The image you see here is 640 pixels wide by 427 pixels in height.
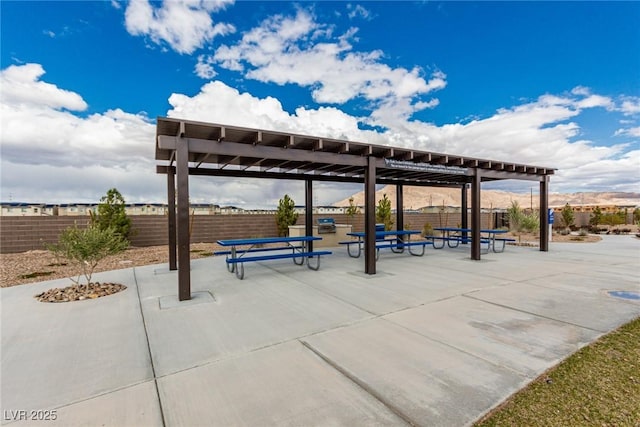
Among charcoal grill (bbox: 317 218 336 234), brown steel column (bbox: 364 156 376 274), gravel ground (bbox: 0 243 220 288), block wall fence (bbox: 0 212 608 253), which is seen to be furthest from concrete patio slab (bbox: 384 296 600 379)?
block wall fence (bbox: 0 212 608 253)

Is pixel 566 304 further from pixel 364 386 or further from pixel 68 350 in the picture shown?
pixel 68 350

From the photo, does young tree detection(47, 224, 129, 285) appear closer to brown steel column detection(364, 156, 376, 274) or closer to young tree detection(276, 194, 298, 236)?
brown steel column detection(364, 156, 376, 274)

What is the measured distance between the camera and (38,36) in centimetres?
921

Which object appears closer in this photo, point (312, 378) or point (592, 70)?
point (312, 378)

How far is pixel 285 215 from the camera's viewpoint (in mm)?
14594

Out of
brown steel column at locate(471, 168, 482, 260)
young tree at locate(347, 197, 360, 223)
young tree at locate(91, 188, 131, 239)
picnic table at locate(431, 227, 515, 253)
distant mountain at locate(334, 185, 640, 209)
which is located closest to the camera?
brown steel column at locate(471, 168, 482, 260)

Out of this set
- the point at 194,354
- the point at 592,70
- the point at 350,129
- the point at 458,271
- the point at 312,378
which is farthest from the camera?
the point at 350,129

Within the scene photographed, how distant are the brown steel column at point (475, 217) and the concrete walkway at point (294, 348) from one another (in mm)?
2786

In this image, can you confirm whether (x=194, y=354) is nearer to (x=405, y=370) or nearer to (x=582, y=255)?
(x=405, y=370)

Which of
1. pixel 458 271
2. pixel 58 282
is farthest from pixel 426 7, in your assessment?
pixel 58 282

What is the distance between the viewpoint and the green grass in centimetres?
201

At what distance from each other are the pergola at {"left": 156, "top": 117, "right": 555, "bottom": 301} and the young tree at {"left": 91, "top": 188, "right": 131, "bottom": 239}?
5.36 m

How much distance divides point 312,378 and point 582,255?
11.5 metres

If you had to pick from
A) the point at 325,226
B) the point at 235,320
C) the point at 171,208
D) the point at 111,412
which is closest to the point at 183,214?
the point at 235,320
